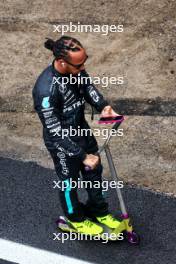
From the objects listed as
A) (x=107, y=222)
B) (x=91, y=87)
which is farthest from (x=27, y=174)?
(x=91, y=87)

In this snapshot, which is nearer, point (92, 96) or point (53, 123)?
point (53, 123)

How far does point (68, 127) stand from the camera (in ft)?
17.5

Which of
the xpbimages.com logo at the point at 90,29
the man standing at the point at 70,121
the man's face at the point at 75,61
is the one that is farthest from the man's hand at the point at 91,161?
the xpbimages.com logo at the point at 90,29

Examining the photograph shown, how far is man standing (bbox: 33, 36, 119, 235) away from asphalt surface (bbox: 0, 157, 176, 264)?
0.27m

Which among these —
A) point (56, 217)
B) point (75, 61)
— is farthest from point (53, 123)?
point (56, 217)

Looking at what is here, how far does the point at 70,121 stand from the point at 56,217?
1423 mm

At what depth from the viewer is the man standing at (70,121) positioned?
5.03 meters

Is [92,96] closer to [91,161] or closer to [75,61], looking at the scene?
[75,61]

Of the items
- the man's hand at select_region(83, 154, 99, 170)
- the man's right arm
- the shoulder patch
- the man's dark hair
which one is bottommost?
the man's hand at select_region(83, 154, 99, 170)

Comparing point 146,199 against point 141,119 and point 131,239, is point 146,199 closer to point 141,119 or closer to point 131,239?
point 131,239

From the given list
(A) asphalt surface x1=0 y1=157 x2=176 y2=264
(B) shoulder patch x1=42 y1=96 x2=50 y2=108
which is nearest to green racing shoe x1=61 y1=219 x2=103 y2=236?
(A) asphalt surface x1=0 y1=157 x2=176 y2=264

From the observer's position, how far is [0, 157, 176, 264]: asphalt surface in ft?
18.7

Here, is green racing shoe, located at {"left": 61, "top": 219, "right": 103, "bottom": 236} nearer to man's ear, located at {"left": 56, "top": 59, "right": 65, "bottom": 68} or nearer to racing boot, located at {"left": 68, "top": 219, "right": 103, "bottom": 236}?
racing boot, located at {"left": 68, "top": 219, "right": 103, "bottom": 236}

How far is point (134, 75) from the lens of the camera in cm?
841
